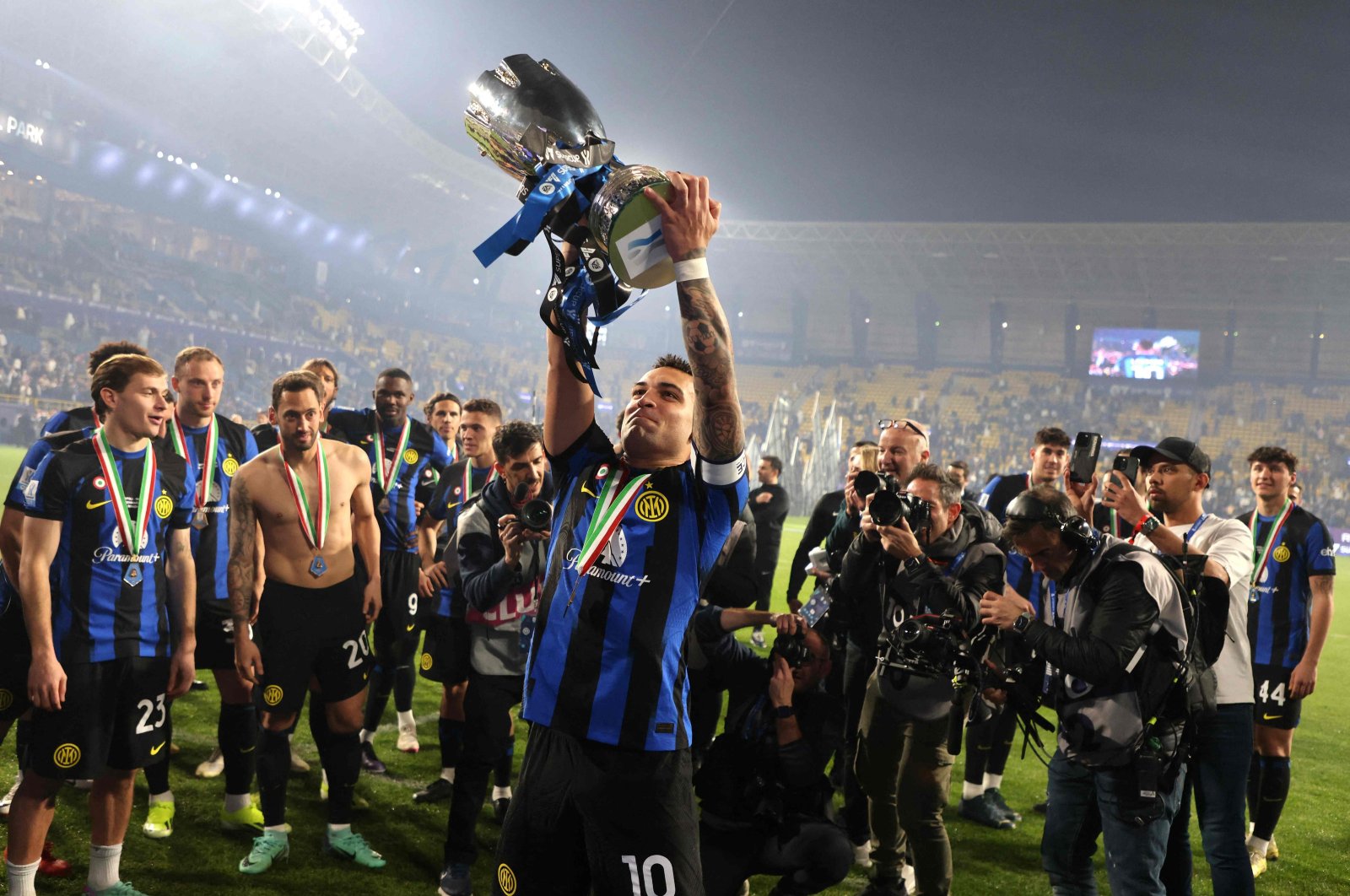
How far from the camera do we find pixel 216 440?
5.46m

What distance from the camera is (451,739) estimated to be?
5430 mm

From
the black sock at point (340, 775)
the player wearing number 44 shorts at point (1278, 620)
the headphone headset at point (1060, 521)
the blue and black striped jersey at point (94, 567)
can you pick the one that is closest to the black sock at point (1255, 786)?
the player wearing number 44 shorts at point (1278, 620)

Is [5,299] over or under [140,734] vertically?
over

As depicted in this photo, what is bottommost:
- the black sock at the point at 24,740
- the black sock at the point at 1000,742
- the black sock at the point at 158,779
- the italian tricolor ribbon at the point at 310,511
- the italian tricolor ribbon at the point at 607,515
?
the black sock at the point at 158,779

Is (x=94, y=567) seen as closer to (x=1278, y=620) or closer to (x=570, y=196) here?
(x=570, y=196)

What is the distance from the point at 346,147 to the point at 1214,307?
39.9 metres

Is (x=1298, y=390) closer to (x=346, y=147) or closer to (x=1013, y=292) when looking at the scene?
(x=1013, y=292)

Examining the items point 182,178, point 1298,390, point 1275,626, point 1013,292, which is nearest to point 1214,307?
point 1298,390

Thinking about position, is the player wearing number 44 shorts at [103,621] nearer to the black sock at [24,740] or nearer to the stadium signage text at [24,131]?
the black sock at [24,740]

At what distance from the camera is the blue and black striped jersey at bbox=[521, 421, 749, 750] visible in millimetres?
2379

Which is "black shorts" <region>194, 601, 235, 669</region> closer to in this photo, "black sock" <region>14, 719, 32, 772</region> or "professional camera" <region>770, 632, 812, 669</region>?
"black sock" <region>14, 719, 32, 772</region>

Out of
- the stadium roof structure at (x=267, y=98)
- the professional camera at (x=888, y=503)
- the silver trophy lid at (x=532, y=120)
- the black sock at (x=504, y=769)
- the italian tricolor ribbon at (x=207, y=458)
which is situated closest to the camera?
the silver trophy lid at (x=532, y=120)

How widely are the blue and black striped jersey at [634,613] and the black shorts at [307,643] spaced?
94.4 inches

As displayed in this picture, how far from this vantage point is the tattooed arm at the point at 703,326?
197 cm
